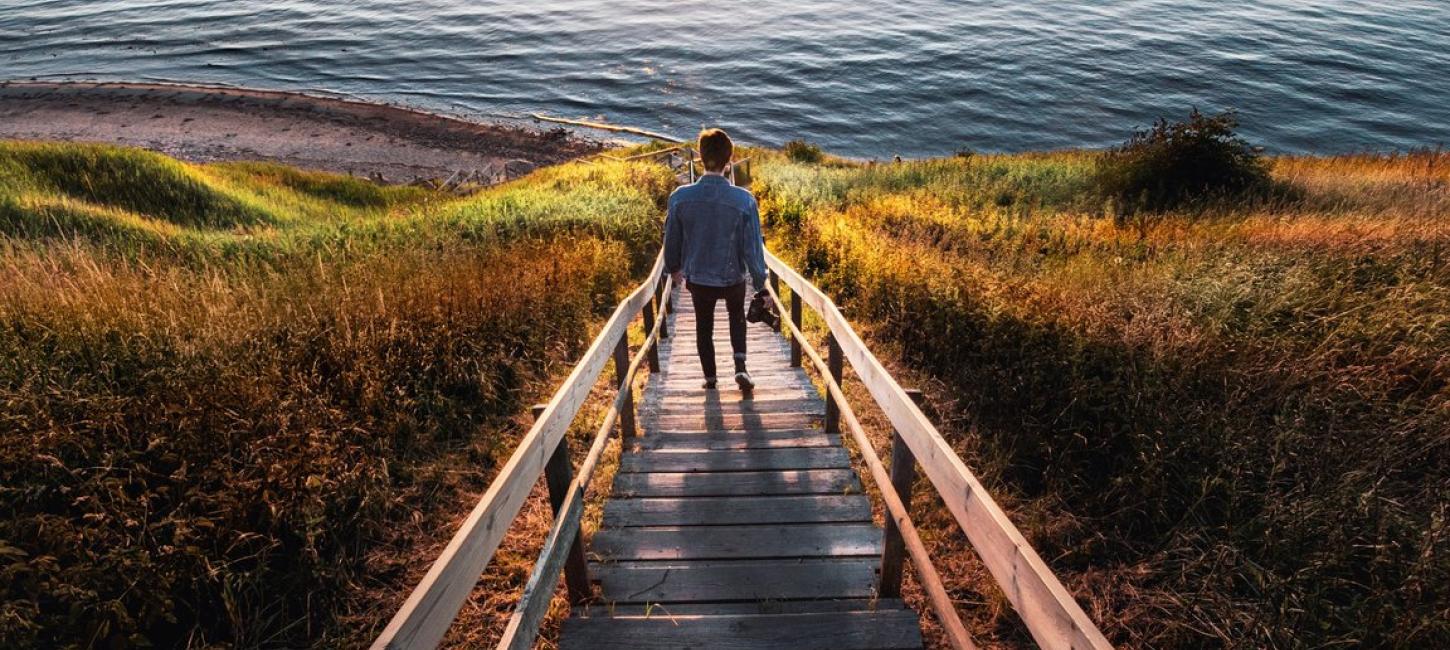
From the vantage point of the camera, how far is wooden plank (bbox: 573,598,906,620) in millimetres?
3102

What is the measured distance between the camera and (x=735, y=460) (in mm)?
4695

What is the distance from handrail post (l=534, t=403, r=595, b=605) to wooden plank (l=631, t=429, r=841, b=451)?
6.22 ft

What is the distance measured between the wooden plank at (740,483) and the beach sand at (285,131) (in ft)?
88.2

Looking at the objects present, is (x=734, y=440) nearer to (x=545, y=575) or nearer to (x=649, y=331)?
(x=649, y=331)

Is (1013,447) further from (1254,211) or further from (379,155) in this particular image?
(379,155)

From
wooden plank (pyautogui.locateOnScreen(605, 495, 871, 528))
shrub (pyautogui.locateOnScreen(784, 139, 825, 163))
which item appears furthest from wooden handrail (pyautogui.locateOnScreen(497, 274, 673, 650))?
shrub (pyautogui.locateOnScreen(784, 139, 825, 163))

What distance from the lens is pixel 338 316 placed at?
5.33 m

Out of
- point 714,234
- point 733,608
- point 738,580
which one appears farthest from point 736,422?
Answer: point 733,608

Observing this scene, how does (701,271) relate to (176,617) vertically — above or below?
above

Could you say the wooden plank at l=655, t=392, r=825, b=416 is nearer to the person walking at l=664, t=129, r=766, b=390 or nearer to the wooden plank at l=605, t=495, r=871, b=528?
the person walking at l=664, t=129, r=766, b=390

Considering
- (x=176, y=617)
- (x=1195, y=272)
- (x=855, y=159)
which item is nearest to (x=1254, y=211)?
(x=1195, y=272)

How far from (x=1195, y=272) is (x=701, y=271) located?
4630 millimetres

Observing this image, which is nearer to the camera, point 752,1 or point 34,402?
point 34,402

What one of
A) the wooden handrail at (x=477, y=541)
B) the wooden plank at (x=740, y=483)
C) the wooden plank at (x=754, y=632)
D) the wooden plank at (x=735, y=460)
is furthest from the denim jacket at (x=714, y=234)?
the wooden plank at (x=754, y=632)
